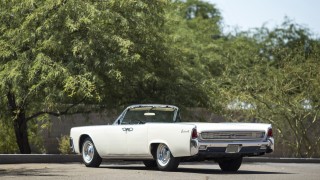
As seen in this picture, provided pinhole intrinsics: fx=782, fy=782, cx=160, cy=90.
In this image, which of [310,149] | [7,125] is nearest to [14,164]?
[7,125]

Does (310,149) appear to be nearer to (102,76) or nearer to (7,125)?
(102,76)

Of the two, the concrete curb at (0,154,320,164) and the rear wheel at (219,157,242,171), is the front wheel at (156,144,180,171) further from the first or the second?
the concrete curb at (0,154,320,164)

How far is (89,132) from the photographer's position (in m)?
19.7

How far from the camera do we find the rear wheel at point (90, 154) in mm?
19562

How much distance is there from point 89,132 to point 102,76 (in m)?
4.16

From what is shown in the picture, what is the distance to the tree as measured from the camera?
22734 millimetres

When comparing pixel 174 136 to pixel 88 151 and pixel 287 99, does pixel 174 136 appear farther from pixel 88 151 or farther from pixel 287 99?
pixel 287 99

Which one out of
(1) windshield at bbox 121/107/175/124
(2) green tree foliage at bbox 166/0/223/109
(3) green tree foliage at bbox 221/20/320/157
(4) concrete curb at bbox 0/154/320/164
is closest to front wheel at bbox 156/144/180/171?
(1) windshield at bbox 121/107/175/124

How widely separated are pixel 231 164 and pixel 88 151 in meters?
3.82

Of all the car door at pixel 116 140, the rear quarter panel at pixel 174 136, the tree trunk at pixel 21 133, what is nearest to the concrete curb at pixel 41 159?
the tree trunk at pixel 21 133

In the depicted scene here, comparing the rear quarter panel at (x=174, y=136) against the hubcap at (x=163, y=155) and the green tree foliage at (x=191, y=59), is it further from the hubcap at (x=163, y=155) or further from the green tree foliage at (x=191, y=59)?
the green tree foliage at (x=191, y=59)

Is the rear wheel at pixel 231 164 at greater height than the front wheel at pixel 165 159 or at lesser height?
lesser

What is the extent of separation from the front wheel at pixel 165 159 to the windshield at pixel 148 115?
1323 mm

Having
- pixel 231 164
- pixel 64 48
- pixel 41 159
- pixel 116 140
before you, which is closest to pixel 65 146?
pixel 41 159
